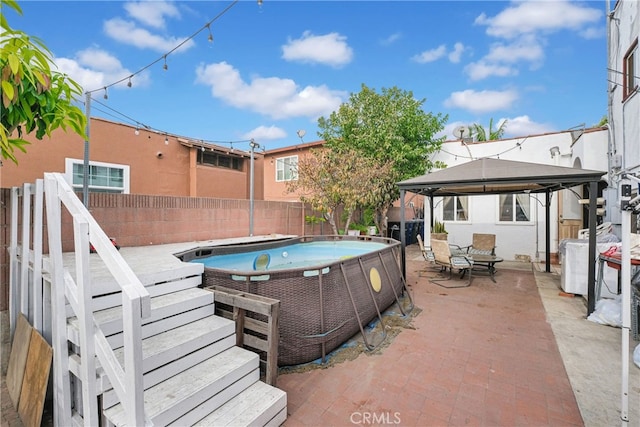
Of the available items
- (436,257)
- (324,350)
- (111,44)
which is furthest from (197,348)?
(111,44)

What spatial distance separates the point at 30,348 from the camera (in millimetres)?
2758

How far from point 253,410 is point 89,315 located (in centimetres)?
143

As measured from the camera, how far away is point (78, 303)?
196 cm

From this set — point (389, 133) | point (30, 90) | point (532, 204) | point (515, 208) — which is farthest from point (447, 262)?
point (30, 90)

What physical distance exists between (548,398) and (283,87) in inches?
573

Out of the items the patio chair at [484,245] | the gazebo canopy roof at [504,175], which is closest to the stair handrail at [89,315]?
the gazebo canopy roof at [504,175]

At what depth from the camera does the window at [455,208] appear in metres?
11.4

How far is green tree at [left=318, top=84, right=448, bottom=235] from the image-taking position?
1105 cm

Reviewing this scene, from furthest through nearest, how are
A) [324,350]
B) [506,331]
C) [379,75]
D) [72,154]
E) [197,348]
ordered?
[379,75] → [72,154] → [506,331] → [324,350] → [197,348]

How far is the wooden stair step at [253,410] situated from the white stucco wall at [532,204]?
373 inches

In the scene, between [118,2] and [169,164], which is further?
[169,164]

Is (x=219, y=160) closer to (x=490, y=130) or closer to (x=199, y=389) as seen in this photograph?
(x=199, y=389)

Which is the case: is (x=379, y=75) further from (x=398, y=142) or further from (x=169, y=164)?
(x=169, y=164)

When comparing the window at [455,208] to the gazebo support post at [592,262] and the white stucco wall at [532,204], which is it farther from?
the gazebo support post at [592,262]
